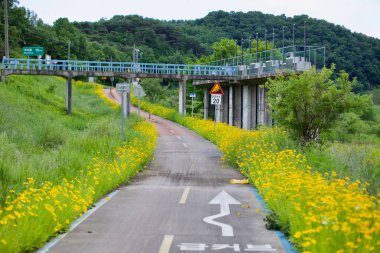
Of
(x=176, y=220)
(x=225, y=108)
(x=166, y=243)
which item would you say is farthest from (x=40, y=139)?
(x=225, y=108)

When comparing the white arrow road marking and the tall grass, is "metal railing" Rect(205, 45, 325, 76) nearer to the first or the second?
the tall grass

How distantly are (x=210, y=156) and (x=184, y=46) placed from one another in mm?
130436

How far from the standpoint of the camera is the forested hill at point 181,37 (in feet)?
253

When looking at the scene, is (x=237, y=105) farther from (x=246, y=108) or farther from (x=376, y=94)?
(x=376, y=94)

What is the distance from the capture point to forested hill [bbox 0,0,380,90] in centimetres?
7725

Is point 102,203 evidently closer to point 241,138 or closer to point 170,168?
point 170,168

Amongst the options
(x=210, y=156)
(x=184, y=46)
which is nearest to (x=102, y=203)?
(x=210, y=156)

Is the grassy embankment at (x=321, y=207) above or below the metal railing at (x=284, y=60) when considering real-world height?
below

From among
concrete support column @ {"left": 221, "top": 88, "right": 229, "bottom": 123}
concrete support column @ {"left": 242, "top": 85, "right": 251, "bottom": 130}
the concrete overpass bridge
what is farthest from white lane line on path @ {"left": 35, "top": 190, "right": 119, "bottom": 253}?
concrete support column @ {"left": 221, "top": 88, "right": 229, "bottom": 123}

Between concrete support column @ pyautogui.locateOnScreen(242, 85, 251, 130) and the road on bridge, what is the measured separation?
30787 mm

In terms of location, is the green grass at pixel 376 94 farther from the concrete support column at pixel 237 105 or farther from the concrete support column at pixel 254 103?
the concrete support column at pixel 254 103

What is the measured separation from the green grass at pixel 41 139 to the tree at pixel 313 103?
6628 mm

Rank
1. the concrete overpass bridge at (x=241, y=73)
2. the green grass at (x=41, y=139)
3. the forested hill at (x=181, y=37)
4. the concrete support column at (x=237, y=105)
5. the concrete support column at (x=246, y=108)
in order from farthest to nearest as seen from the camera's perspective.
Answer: the forested hill at (x=181, y=37) → the concrete support column at (x=237, y=105) → the concrete support column at (x=246, y=108) → the concrete overpass bridge at (x=241, y=73) → the green grass at (x=41, y=139)

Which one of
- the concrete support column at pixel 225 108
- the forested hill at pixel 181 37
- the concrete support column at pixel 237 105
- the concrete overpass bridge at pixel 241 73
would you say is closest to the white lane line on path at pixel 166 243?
the concrete overpass bridge at pixel 241 73
